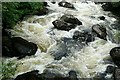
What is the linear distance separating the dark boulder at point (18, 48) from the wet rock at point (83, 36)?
82.9 inches

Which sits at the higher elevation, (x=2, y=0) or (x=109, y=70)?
(x=2, y=0)

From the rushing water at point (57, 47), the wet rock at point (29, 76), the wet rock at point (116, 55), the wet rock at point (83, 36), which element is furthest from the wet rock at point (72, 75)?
the wet rock at point (83, 36)

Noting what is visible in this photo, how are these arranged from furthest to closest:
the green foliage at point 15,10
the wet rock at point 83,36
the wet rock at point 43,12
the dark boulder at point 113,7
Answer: the dark boulder at point 113,7 → the wet rock at point 43,12 → the wet rock at point 83,36 → the green foliage at point 15,10

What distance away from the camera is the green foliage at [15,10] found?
34.9 ft

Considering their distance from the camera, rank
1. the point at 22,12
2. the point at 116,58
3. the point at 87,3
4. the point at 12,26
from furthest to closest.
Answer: the point at 87,3 → the point at 22,12 → the point at 12,26 → the point at 116,58

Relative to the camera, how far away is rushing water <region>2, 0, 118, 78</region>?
895 cm

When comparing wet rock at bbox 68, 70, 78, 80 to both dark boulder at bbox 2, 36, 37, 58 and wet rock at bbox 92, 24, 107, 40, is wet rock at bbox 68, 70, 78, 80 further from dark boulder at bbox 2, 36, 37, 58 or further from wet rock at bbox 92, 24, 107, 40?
wet rock at bbox 92, 24, 107, 40

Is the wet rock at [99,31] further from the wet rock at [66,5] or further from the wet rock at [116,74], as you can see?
the wet rock at [66,5]

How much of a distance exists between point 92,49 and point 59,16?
346 cm

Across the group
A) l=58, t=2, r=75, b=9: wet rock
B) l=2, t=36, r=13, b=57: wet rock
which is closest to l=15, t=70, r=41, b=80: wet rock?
l=2, t=36, r=13, b=57: wet rock

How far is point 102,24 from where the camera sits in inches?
490

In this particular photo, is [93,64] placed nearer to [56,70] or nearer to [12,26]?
[56,70]

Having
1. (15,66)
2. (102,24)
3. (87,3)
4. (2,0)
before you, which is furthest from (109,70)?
(87,3)

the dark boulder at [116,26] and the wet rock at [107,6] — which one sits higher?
the wet rock at [107,6]
